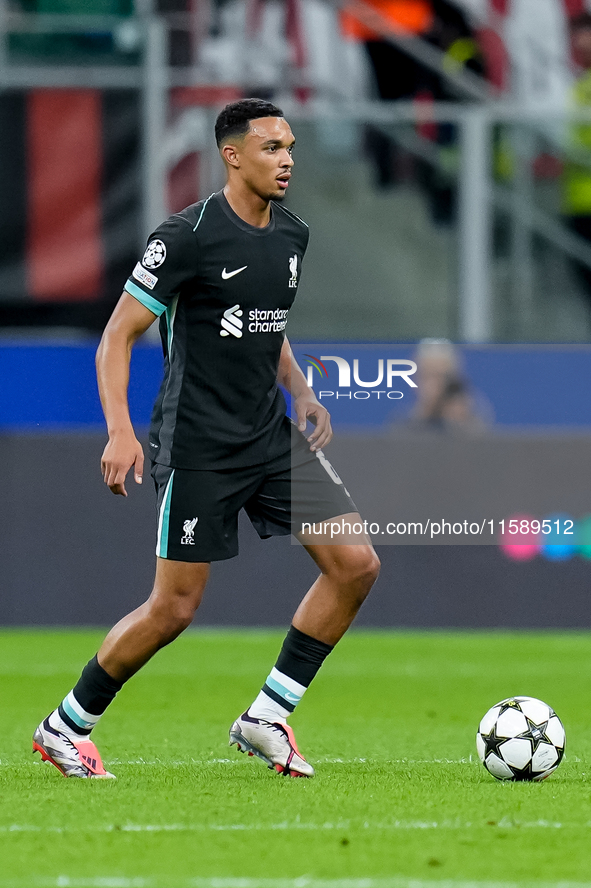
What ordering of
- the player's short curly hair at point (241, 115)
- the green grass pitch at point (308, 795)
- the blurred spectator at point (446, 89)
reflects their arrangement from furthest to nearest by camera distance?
the blurred spectator at point (446, 89) → the player's short curly hair at point (241, 115) → the green grass pitch at point (308, 795)

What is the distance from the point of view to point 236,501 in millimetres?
4922

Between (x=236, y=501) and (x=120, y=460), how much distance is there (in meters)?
0.52

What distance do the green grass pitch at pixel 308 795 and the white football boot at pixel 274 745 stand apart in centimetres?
6

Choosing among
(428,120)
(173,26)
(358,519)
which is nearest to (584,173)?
(428,120)

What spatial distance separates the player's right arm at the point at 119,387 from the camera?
178 inches

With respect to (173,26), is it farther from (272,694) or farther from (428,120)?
(272,694)

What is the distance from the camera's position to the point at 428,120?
1074 centimetres

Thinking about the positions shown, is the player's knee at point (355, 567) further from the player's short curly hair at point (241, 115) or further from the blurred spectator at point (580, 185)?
the blurred spectator at point (580, 185)

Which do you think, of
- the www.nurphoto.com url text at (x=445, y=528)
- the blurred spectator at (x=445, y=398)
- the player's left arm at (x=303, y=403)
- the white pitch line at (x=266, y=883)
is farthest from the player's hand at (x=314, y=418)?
the blurred spectator at (x=445, y=398)

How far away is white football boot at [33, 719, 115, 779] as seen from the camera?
4.91 m

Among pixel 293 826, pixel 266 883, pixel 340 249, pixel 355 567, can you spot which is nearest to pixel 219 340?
pixel 355 567

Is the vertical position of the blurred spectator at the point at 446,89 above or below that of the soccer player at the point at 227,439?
above

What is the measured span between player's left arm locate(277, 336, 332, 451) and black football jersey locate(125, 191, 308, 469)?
18 centimetres

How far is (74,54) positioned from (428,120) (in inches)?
100
